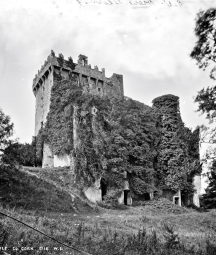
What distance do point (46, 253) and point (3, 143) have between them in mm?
11646

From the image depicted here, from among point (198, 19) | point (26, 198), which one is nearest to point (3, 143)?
point (26, 198)

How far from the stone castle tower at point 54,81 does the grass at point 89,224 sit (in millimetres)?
9346

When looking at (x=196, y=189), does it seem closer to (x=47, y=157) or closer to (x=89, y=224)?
(x=47, y=157)

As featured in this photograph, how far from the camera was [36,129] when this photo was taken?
35.0 m

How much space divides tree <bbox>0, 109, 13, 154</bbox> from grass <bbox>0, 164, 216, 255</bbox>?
2.20m

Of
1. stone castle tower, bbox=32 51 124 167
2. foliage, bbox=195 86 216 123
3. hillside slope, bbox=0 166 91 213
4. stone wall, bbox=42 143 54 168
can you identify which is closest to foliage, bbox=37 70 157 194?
stone wall, bbox=42 143 54 168

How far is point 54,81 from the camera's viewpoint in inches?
1276

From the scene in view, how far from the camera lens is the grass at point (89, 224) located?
26.5 feet

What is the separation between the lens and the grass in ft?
26.5

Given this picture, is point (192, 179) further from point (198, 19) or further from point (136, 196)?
point (198, 19)

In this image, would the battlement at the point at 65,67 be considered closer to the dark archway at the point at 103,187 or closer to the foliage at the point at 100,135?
the foliage at the point at 100,135

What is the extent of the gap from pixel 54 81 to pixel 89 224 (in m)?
22.3

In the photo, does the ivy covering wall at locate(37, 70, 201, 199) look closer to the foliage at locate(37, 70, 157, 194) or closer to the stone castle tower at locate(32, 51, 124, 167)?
the foliage at locate(37, 70, 157, 194)

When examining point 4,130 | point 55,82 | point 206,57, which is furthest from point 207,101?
point 55,82
